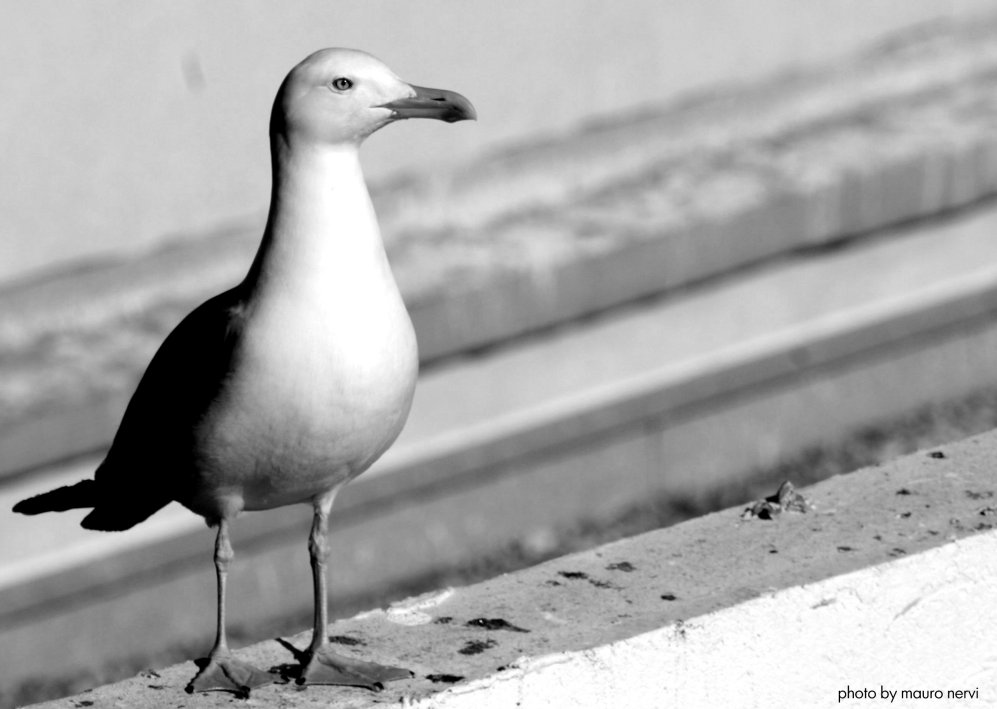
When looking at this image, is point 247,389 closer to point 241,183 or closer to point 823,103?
point 241,183

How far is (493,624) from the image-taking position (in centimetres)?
270

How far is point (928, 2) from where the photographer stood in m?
6.72

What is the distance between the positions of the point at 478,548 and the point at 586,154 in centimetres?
128

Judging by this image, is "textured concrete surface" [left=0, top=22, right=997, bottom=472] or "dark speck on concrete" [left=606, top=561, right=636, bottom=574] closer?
"dark speck on concrete" [left=606, top=561, right=636, bottom=574]

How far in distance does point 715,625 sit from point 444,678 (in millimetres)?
364

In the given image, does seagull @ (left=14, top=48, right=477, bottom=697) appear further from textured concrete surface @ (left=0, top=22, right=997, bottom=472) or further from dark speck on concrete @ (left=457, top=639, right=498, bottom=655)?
textured concrete surface @ (left=0, top=22, right=997, bottom=472)

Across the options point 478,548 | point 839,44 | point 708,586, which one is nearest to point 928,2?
point 839,44

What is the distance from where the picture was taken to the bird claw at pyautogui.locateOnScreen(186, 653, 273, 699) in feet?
8.53

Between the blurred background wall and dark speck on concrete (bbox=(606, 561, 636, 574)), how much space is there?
292 centimetres

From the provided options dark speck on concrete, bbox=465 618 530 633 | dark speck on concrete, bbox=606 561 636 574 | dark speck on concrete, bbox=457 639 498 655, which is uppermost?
dark speck on concrete, bbox=606 561 636 574

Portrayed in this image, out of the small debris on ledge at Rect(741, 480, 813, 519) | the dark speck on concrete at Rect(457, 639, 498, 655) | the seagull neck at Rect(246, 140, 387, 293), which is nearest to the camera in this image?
the seagull neck at Rect(246, 140, 387, 293)

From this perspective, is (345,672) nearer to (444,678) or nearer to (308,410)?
(444,678)

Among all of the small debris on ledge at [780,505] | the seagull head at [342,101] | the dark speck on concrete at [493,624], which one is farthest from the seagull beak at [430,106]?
the small debris on ledge at [780,505]

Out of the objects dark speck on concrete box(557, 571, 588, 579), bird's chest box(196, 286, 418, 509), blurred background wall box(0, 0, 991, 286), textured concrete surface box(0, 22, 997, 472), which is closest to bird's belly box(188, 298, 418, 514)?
bird's chest box(196, 286, 418, 509)
